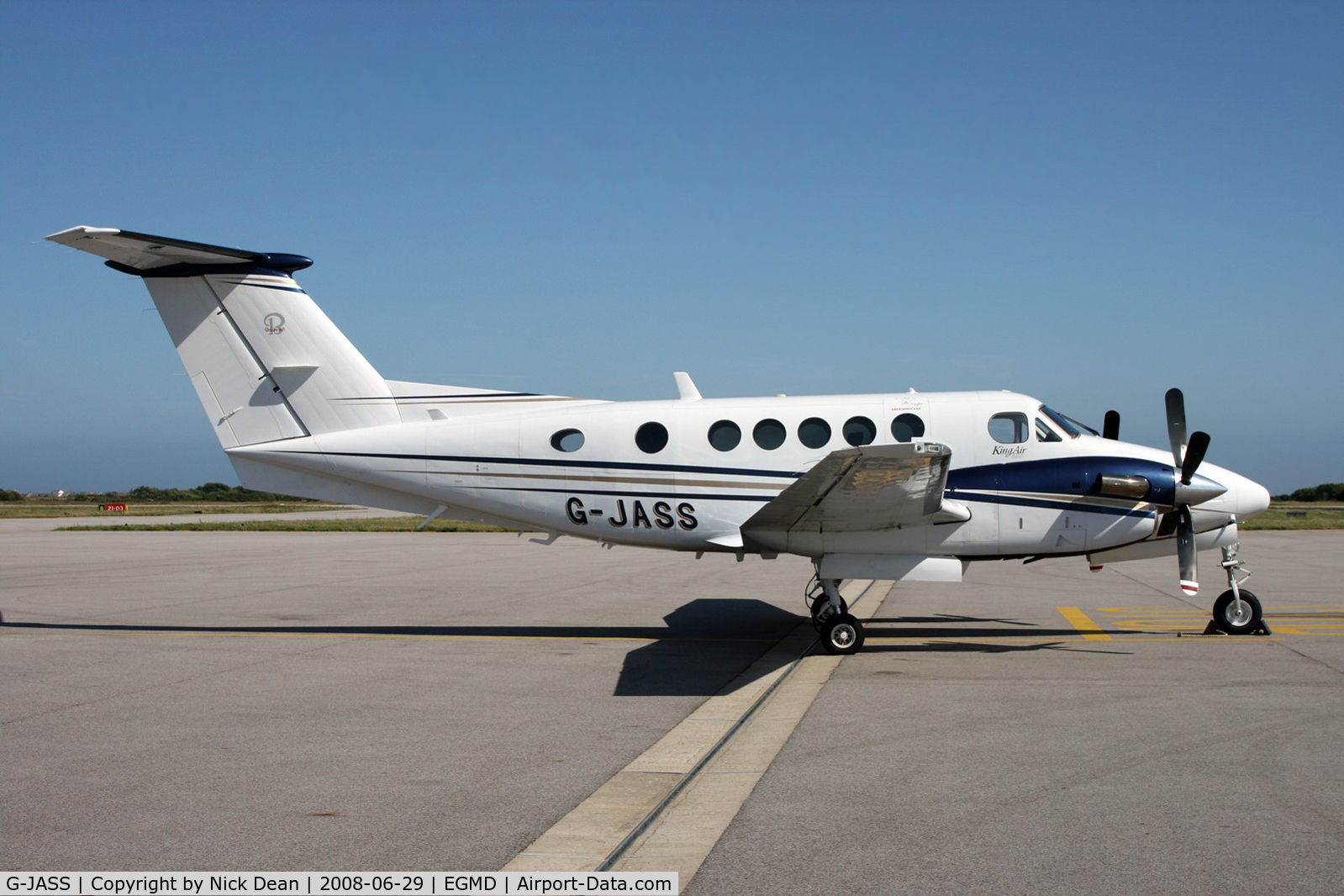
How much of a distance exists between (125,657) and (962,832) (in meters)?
9.89

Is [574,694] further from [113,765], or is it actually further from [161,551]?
[161,551]

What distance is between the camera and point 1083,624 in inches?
542

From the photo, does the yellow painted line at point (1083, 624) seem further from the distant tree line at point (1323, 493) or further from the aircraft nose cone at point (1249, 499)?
the distant tree line at point (1323, 493)

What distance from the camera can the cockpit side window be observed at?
40.1 ft

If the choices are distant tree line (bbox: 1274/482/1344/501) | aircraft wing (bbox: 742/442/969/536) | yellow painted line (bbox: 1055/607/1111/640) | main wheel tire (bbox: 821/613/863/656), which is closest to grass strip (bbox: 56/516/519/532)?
yellow painted line (bbox: 1055/607/1111/640)

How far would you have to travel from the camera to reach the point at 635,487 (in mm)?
12500

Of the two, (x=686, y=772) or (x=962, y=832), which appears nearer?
(x=962, y=832)

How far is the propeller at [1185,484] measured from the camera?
1141cm

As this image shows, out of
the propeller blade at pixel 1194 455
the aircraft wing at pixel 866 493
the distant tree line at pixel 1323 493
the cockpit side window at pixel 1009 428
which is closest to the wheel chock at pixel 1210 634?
the propeller blade at pixel 1194 455

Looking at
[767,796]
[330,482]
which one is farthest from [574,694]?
[330,482]

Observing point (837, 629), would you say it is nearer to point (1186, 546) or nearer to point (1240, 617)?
point (1186, 546)

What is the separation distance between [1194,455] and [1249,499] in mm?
1319

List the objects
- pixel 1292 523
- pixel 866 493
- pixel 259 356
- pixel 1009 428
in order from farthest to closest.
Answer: pixel 1292 523
pixel 259 356
pixel 1009 428
pixel 866 493

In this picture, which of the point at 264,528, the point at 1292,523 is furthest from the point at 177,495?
the point at 1292,523
